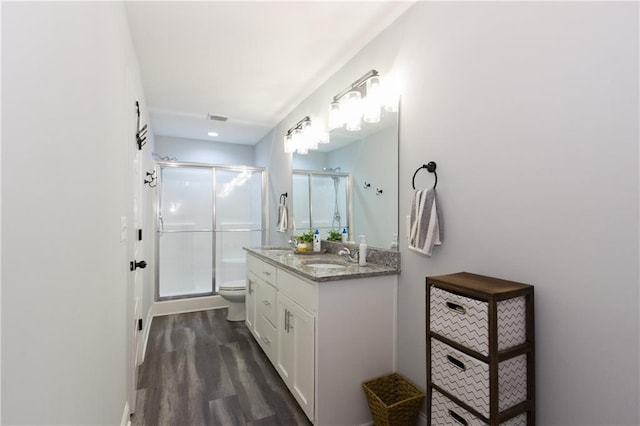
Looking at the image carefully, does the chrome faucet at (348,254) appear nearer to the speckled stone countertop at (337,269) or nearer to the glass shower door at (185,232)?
the speckled stone countertop at (337,269)

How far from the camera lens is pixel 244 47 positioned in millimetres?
2266

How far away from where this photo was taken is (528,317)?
1.23 meters

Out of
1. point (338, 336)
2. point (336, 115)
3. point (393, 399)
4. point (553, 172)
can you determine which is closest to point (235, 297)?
point (338, 336)

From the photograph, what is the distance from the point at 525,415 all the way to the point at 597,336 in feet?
1.43


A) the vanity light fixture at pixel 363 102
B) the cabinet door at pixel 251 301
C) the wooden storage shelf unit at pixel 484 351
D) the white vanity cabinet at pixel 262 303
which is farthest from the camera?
the cabinet door at pixel 251 301

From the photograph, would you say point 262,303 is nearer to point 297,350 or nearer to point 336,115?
point 297,350

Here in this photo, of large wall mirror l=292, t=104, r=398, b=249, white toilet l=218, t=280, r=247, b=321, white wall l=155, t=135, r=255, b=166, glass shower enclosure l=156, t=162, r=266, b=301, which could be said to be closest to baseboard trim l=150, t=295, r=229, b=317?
glass shower enclosure l=156, t=162, r=266, b=301

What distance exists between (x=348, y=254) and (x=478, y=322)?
135 cm

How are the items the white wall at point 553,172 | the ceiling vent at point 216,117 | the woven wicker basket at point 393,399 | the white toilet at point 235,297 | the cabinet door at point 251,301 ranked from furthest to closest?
the ceiling vent at point 216,117
the white toilet at point 235,297
the cabinet door at point 251,301
the woven wicker basket at point 393,399
the white wall at point 553,172

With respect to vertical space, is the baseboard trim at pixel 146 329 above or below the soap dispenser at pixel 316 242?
below

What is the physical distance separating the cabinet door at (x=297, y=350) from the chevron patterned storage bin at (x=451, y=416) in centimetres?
68

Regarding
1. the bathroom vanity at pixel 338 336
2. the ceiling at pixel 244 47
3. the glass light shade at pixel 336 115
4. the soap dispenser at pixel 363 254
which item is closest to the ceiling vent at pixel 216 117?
the ceiling at pixel 244 47

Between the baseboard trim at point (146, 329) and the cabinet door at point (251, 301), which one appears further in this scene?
the cabinet door at point (251, 301)

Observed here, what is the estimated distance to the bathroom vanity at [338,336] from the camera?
175 centimetres
